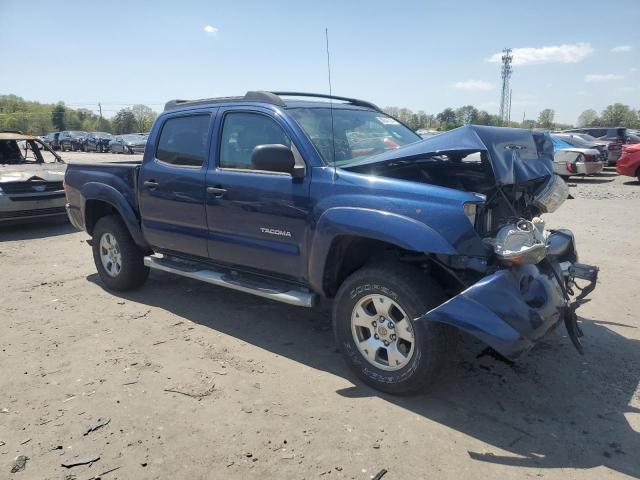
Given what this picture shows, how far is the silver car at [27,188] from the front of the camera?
863cm

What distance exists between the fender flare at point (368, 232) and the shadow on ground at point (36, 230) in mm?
7318

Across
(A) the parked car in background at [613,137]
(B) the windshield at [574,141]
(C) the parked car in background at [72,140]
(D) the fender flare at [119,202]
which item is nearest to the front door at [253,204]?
(D) the fender flare at [119,202]

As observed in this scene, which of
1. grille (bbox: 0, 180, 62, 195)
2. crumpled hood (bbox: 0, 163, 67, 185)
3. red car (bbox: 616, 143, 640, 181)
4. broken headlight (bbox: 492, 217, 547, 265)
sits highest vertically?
crumpled hood (bbox: 0, 163, 67, 185)

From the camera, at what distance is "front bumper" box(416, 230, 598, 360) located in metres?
2.80

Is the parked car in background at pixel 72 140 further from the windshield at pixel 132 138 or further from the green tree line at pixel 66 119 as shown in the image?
the green tree line at pixel 66 119

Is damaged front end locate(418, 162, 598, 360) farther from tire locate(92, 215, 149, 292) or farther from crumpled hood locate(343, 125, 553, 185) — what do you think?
tire locate(92, 215, 149, 292)

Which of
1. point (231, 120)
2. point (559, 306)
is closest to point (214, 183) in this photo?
point (231, 120)

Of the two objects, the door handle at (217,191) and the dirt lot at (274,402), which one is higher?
the door handle at (217,191)

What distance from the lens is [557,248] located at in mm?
3895

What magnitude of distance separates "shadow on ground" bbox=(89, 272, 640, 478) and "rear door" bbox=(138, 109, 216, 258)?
83 cm

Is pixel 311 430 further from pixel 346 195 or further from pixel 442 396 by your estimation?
pixel 346 195

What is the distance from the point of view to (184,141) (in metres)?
4.77

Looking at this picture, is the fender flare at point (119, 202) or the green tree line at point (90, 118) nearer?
the fender flare at point (119, 202)

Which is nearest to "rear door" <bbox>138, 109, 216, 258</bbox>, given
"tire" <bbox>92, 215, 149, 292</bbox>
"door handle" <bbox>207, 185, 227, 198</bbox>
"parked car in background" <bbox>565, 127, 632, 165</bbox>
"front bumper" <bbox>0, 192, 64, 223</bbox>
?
"door handle" <bbox>207, 185, 227, 198</bbox>
